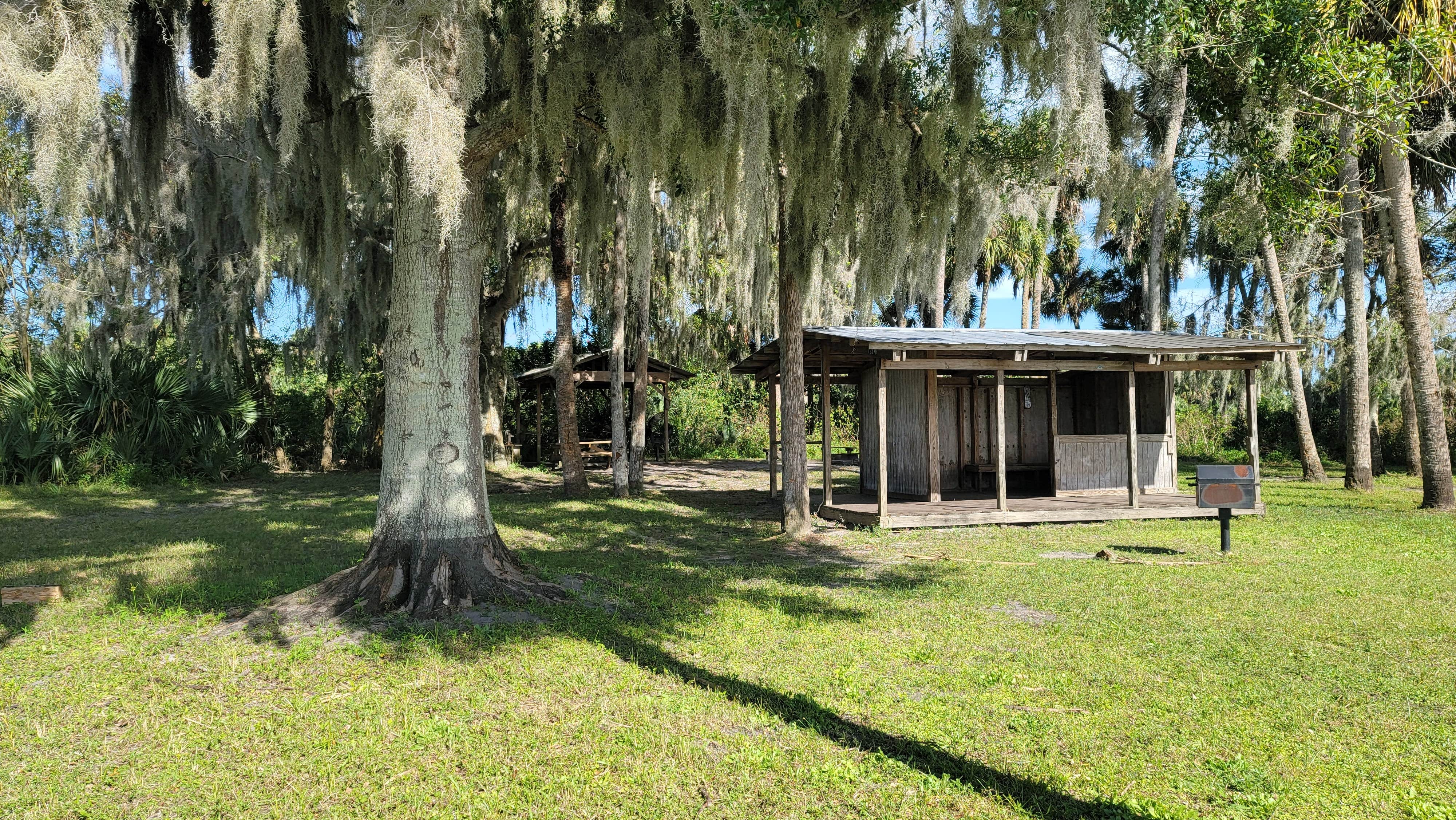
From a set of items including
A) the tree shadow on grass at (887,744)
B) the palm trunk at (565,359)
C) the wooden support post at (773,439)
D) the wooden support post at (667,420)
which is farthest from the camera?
the wooden support post at (667,420)

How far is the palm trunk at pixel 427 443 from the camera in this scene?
4977 millimetres

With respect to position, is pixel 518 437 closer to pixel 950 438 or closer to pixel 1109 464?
pixel 950 438

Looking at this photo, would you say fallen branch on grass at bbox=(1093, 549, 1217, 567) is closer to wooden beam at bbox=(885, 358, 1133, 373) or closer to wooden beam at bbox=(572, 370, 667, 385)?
wooden beam at bbox=(885, 358, 1133, 373)

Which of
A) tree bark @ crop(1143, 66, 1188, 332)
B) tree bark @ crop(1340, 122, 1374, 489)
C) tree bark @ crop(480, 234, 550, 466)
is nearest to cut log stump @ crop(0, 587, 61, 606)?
tree bark @ crop(1143, 66, 1188, 332)

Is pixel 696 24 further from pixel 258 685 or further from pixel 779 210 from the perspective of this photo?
pixel 258 685

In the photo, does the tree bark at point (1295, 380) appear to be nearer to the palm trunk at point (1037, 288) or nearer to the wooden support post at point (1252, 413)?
the wooden support post at point (1252, 413)

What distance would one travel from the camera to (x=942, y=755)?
3.13m

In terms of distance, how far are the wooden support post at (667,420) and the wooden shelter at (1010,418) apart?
5126 mm

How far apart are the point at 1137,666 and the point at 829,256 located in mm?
5266

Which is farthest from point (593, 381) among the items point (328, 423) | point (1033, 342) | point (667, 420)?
point (1033, 342)

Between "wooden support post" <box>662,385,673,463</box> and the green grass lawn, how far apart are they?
11.3m

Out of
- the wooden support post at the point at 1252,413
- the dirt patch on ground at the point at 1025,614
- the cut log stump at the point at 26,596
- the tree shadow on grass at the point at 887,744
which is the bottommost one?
the tree shadow on grass at the point at 887,744

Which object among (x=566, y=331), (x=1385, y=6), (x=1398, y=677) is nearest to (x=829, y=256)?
(x=566, y=331)

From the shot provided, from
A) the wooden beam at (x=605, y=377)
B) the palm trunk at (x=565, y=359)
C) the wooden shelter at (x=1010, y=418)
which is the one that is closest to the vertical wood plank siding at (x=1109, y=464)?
the wooden shelter at (x=1010, y=418)
